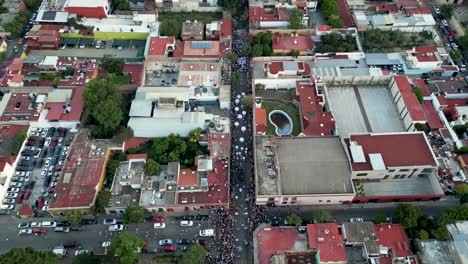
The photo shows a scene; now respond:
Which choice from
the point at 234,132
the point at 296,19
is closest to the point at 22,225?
the point at 234,132

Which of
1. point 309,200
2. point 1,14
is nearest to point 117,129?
point 309,200

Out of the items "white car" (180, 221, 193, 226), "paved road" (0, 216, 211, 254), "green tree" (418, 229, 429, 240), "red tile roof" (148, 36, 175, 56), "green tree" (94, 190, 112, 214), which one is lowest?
"green tree" (418, 229, 429, 240)

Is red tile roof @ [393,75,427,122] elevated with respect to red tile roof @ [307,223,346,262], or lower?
elevated

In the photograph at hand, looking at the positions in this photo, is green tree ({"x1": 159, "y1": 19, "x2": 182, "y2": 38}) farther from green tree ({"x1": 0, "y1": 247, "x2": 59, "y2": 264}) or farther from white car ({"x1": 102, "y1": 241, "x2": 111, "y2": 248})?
green tree ({"x1": 0, "y1": 247, "x2": 59, "y2": 264})

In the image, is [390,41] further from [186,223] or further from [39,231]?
[39,231]

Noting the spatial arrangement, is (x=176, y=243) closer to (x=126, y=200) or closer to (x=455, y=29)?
(x=126, y=200)

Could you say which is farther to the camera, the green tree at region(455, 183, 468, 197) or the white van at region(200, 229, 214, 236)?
the green tree at region(455, 183, 468, 197)

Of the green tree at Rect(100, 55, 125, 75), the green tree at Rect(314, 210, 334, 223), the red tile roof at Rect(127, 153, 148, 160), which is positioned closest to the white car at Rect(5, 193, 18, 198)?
the red tile roof at Rect(127, 153, 148, 160)
